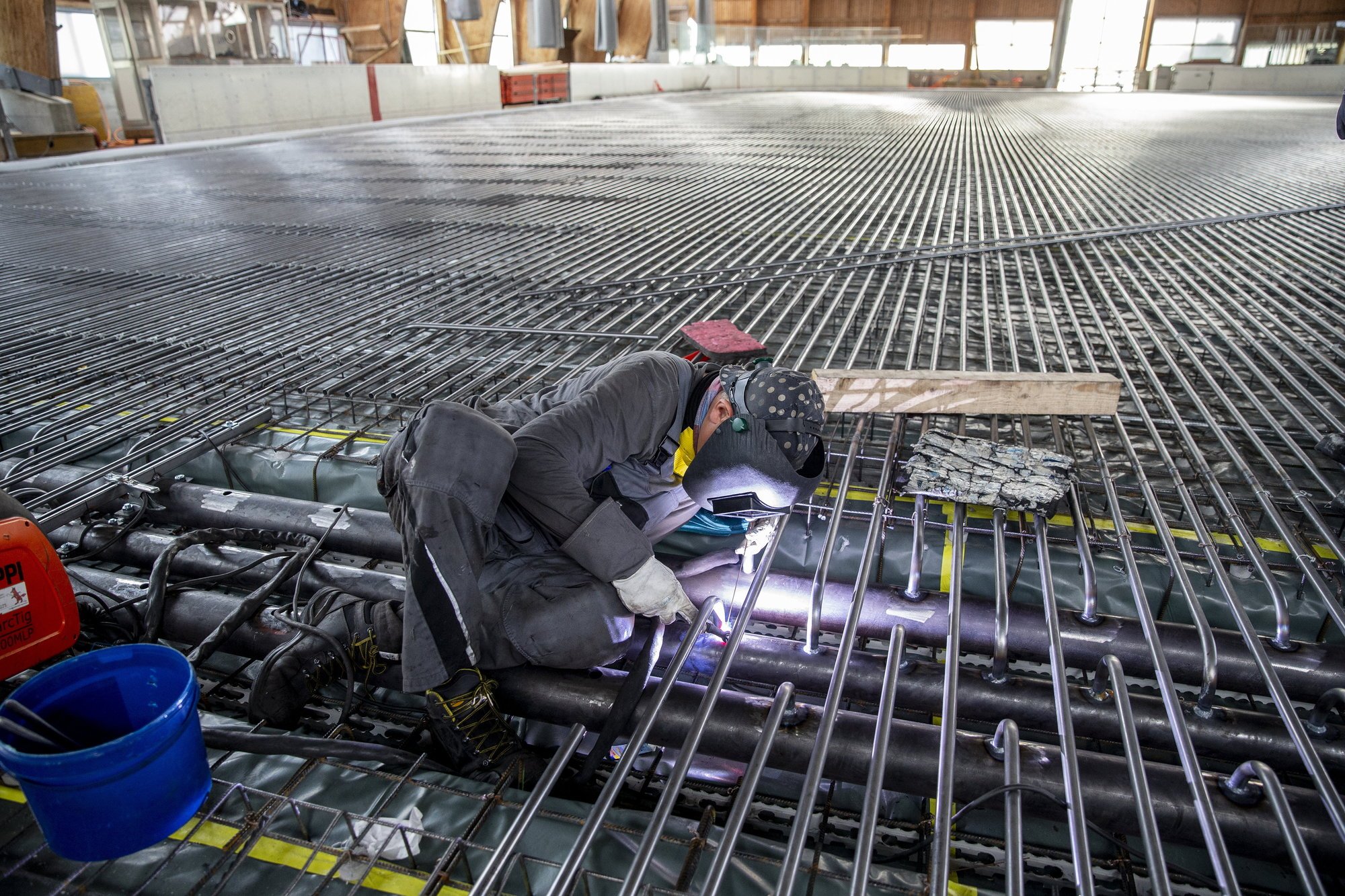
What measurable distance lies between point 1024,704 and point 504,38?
2164 centimetres

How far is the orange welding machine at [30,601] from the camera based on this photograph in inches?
68.0

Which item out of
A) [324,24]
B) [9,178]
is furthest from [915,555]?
[324,24]

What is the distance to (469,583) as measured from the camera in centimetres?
187

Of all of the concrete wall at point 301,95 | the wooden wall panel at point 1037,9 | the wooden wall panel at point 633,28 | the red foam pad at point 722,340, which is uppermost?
the wooden wall panel at point 1037,9

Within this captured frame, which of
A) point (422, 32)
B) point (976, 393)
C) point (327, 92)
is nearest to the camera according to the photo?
point (976, 393)

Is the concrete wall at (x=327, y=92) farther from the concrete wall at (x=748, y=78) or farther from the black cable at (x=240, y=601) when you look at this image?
the black cable at (x=240, y=601)

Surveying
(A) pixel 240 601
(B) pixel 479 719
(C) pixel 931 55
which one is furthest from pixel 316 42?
(C) pixel 931 55

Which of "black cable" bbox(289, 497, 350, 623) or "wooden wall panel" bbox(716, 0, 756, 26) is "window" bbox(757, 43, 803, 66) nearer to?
"wooden wall panel" bbox(716, 0, 756, 26)

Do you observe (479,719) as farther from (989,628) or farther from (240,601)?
(989,628)

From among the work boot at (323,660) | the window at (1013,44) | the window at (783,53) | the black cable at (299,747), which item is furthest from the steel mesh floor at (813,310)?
the window at (1013,44)

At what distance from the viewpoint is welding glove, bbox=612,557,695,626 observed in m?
1.96

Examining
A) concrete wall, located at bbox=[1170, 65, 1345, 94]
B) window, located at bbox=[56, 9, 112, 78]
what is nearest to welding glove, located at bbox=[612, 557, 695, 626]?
window, located at bbox=[56, 9, 112, 78]

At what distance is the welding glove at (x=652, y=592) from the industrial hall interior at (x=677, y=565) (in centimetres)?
1

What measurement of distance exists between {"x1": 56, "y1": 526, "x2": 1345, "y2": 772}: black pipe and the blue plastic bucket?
25.6 inches
